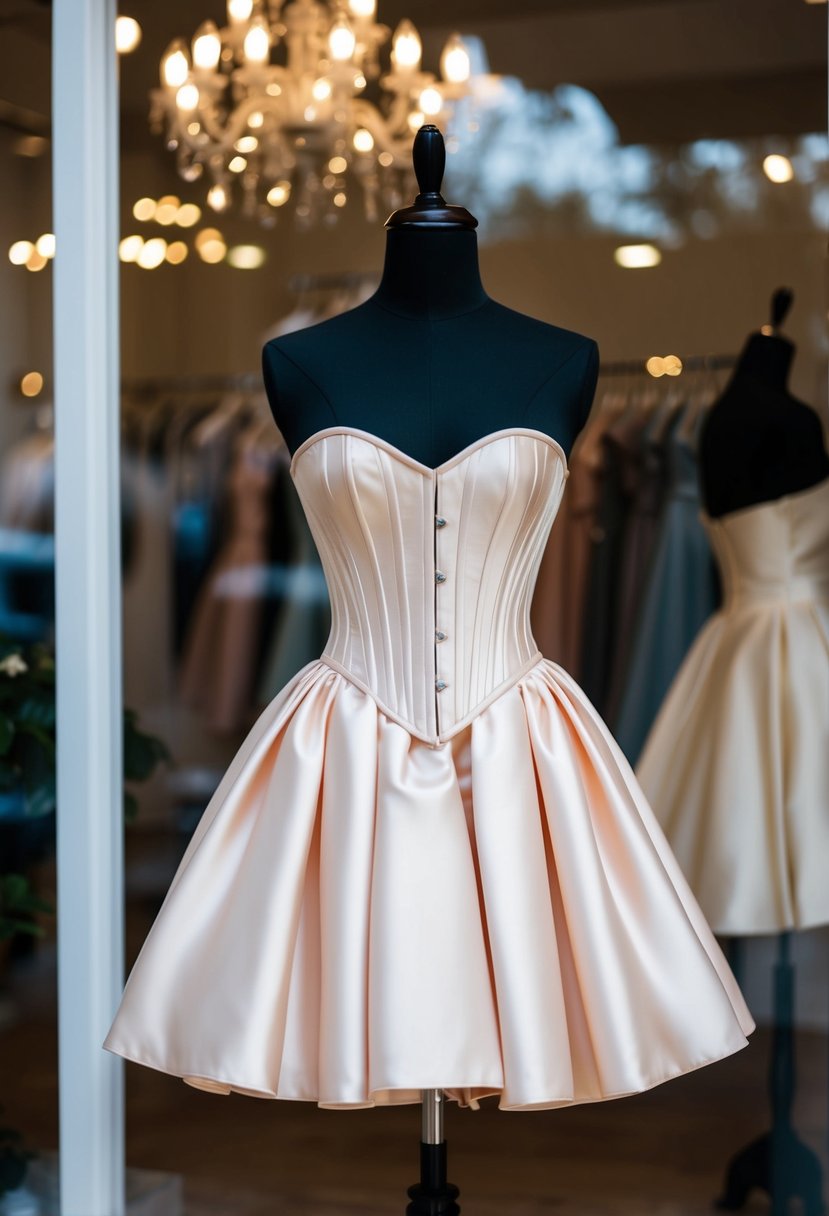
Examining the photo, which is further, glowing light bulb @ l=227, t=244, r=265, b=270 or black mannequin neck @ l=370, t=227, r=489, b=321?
glowing light bulb @ l=227, t=244, r=265, b=270

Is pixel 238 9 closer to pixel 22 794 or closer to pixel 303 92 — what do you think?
pixel 303 92

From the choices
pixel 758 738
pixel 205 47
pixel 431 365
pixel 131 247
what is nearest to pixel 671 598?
pixel 758 738

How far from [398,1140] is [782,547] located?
1.21 meters

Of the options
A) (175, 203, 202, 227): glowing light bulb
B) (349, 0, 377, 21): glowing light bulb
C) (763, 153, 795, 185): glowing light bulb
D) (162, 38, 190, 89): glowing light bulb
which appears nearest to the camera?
(162, 38, 190, 89): glowing light bulb

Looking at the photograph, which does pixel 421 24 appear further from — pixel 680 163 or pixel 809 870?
pixel 809 870

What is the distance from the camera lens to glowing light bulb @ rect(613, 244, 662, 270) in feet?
10.9

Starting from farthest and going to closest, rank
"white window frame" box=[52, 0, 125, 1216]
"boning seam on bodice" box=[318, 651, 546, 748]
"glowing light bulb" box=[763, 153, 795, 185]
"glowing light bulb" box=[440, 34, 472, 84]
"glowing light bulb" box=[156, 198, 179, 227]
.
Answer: "glowing light bulb" box=[763, 153, 795, 185] < "glowing light bulb" box=[156, 198, 179, 227] < "glowing light bulb" box=[440, 34, 472, 84] < "white window frame" box=[52, 0, 125, 1216] < "boning seam on bodice" box=[318, 651, 546, 748]

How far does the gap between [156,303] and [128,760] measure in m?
2.01

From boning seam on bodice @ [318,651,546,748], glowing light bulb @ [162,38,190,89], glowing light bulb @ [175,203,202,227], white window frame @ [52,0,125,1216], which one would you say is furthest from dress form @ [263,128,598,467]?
glowing light bulb @ [175,203,202,227]

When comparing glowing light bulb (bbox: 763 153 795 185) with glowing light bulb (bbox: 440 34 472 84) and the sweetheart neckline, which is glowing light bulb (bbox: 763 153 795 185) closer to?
glowing light bulb (bbox: 440 34 472 84)

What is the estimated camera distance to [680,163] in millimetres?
3309

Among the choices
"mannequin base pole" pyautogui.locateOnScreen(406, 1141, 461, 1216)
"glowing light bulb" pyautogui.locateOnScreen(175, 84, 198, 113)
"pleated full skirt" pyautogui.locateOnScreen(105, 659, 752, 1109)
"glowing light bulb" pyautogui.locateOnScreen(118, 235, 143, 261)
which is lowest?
"mannequin base pole" pyautogui.locateOnScreen(406, 1141, 461, 1216)

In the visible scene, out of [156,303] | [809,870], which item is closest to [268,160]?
[156,303]

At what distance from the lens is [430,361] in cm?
147
